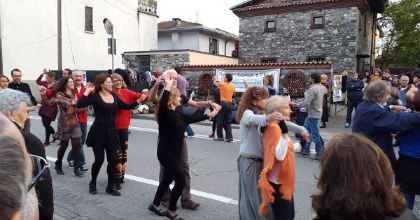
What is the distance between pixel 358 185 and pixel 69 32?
2625cm

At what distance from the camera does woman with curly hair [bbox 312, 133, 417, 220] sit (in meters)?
1.87

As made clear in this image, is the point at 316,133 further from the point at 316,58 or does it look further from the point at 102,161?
the point at 316,58

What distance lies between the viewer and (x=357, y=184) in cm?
187

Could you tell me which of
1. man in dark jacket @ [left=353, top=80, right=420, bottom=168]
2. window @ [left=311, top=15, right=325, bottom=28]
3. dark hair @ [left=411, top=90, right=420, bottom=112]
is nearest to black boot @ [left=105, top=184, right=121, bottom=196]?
man in dark jacket @ [left=353, top=80, right=420, bottom=168]

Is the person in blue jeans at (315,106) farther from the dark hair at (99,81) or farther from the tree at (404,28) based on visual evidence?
the tree at (404,28)

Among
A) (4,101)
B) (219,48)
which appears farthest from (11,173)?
(219,48)

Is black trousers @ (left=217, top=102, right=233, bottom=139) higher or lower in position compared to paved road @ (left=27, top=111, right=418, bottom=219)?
higher

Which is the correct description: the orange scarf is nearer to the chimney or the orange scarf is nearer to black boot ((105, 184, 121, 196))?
black boot ((105, 184, 121, 196))

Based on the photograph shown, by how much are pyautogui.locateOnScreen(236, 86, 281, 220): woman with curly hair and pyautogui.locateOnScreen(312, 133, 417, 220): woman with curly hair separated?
6.02 feet

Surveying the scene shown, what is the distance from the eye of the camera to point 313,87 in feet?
27.2

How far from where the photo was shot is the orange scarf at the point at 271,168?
373 cm

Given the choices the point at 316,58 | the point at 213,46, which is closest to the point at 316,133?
the point at 316,58

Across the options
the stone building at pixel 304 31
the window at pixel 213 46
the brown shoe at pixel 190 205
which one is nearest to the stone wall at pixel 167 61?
the stone building at pixel 304 31

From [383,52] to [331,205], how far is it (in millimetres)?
37120
